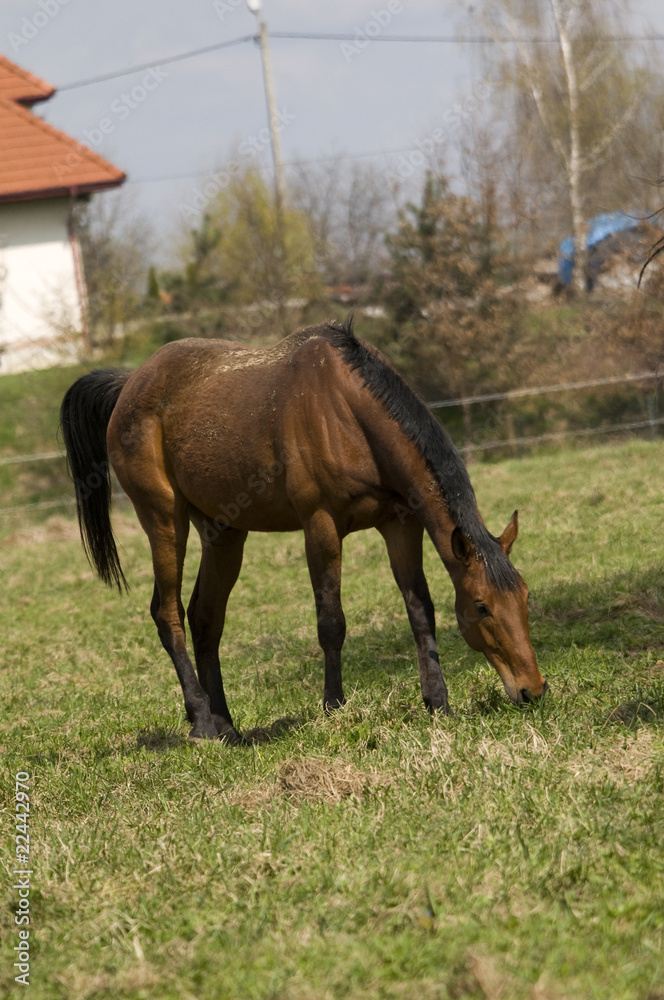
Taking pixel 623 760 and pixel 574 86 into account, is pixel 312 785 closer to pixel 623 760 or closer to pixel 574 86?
pixel 623 760

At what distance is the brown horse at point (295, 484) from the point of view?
4.75 metres

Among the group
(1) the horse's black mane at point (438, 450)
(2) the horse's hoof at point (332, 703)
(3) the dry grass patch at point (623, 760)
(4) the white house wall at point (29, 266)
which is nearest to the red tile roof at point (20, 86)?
(4) the white house wall at point (29, 266)

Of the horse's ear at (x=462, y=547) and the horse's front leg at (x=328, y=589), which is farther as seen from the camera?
the horse's front leg at (x=328, y=589)

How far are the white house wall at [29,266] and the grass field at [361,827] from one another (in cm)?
1837

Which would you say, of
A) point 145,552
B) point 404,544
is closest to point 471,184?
point 145,552

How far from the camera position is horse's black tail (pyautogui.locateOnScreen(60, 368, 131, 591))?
6.41m

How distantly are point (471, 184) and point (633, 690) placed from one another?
1799cm

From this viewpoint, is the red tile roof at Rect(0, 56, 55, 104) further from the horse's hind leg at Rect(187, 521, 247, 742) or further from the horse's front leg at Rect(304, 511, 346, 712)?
the horse's front leg at Rect(304, 511, 346, 712)

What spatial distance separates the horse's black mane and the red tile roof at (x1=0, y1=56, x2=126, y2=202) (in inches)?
826

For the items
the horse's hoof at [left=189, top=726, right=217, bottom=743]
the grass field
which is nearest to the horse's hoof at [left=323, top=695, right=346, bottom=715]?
the grass field

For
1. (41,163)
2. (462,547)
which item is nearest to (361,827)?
(462,547)

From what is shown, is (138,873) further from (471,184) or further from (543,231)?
(543,231)

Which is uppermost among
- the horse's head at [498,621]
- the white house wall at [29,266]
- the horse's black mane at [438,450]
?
the white house wall at [29,266]

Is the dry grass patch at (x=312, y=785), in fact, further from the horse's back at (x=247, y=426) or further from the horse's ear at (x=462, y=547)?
the horse's back at (x=247, y=426)
